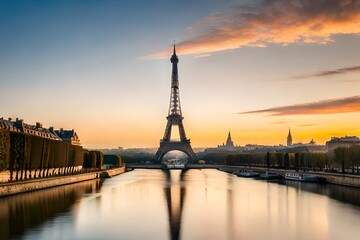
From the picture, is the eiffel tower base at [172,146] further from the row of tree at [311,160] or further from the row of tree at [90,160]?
the row of tree at [90,160]

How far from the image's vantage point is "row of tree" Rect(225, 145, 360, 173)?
71.4m

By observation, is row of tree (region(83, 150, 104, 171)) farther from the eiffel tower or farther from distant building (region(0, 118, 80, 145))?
the eiffel tower

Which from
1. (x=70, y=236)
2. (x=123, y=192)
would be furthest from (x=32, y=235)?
(x=123, y=192)

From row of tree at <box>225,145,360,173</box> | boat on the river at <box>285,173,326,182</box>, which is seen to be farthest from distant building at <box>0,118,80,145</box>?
row of tree at <box>225,145,360,173</box>

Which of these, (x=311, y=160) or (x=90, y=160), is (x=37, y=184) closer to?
(x=90, y=160)

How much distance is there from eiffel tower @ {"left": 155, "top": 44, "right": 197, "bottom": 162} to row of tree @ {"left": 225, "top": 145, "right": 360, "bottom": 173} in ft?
53.2

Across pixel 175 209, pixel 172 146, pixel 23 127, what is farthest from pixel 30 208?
pixel 172 146

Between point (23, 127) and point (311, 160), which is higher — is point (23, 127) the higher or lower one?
the higher one

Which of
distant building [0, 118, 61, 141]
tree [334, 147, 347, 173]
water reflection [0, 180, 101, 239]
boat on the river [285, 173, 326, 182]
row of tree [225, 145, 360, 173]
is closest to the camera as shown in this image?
water reflection [0, 180, 101, 239]

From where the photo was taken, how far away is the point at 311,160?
9044cm

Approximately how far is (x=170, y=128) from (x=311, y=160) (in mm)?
71438

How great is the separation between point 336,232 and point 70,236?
16.0 meters

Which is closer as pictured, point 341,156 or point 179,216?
point 179,216

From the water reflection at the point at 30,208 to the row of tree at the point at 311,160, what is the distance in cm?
4041
